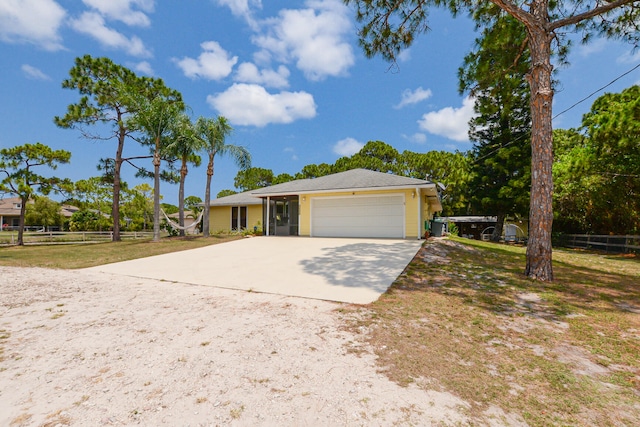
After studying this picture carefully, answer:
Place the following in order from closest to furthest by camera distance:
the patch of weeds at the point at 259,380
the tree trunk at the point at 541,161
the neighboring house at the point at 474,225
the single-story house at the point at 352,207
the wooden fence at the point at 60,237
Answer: the patch of weeds at the point at 259,380, the tree trunk at the point at 541,161, the single-story house at the point at 352,207, the wooden fence at the point at 60,237, the neighboring house at the point at 474,225

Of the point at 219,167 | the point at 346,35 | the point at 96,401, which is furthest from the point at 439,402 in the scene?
the point at 219,167

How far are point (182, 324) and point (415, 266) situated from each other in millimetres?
5496

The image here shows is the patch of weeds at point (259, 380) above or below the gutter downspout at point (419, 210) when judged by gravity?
below

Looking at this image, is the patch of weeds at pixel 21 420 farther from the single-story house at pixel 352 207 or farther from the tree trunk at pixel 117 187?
the tree trunk at pixel 117 187

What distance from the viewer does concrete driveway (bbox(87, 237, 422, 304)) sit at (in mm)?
5148

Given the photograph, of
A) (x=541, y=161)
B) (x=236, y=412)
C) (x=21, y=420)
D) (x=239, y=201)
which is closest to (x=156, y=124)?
(x=239, y=201)

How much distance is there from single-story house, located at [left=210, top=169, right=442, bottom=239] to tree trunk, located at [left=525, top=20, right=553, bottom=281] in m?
5.54

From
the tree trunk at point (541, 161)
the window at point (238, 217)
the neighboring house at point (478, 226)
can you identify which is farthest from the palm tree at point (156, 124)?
the neighboring house at point (478, 226)

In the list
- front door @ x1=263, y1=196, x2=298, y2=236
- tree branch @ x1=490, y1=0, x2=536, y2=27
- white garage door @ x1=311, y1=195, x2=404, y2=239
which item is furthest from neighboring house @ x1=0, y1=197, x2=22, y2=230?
tree branch @ x1=490, y1=0, x2=536, y2=27

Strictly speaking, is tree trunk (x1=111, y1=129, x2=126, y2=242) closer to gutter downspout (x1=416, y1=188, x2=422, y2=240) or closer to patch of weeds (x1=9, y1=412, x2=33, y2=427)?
gutter downspout (x1=416, y1=188, x2=422, y2=240)

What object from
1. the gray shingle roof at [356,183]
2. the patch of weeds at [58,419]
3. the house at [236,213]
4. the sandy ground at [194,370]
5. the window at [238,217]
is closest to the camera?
the patch of weeds at [58,419]

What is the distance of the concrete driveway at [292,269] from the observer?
16.9 feet

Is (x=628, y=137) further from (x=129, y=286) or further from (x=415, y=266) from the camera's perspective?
(x=129, y=286)

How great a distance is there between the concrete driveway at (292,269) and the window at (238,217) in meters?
9.33
